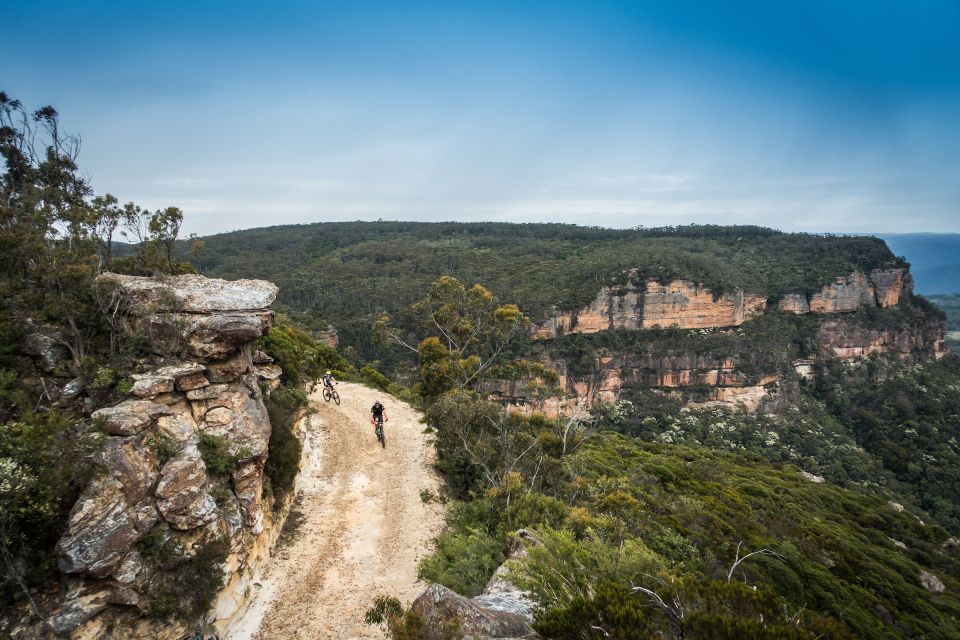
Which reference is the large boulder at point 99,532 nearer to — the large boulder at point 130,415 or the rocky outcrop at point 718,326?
the large boulder at point 130,415

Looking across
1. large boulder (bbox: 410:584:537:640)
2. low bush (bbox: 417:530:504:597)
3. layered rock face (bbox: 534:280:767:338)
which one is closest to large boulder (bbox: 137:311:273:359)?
low bush (bbox: 417:530:504:597)

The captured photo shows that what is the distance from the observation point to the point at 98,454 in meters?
6.05

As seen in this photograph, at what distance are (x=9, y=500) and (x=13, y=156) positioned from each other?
Result: 45.9 ft

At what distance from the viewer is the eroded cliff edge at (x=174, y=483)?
5.61 metres

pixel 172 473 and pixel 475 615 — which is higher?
pixel 172 473

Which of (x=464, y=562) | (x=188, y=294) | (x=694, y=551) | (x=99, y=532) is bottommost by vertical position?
(x=694, y=551)

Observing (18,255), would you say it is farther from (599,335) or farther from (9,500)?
(599,335)

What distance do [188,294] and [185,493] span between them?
465cm

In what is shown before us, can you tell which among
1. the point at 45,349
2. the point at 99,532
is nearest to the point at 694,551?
the point at 99,532

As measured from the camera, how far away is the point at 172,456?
680 centimetres

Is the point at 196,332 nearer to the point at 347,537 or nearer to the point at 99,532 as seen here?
the point at 99,532

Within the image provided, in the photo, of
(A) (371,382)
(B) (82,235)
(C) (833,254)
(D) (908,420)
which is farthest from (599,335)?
(B) (82,235)

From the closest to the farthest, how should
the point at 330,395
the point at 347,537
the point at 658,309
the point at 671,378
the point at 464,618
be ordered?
the point at 464,618
the point at 347,537
the point at 330,395
the point at 671,378
the point at 658,309

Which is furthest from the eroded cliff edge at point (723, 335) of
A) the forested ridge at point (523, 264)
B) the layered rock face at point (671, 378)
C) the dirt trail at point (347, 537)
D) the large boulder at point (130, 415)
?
the large boulder at point (130, 415)
